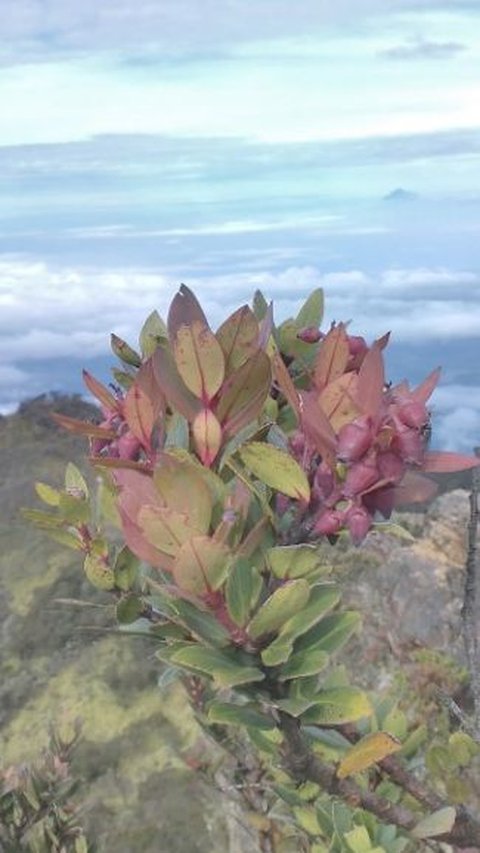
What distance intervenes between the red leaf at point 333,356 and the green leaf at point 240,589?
12.1 inches

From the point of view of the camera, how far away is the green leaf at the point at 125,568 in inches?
71.7

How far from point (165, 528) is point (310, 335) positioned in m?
0.51

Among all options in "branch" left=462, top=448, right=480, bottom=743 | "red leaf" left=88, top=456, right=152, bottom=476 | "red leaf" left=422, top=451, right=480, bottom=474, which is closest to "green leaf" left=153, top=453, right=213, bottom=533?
"red leaf" left=88, top=456, right=152, bottom=476

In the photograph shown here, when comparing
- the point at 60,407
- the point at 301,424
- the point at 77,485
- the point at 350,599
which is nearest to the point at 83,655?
the point at 350,599

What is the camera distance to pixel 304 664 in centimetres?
167

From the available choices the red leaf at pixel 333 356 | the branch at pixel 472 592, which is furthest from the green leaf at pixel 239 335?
the branch at pixel 472 592

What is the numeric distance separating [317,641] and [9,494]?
5.00 metres

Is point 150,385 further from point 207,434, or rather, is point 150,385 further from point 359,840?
point 359,840

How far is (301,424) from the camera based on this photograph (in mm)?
1688

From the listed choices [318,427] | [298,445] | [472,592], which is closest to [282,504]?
[298,445]

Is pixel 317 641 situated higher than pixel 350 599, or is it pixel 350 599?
pixel 317 641

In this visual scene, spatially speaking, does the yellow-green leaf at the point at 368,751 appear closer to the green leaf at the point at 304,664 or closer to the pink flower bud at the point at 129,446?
the green leaf at the point at 304,664

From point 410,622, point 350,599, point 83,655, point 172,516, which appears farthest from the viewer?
point 83,655

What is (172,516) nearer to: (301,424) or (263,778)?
(301,424)
